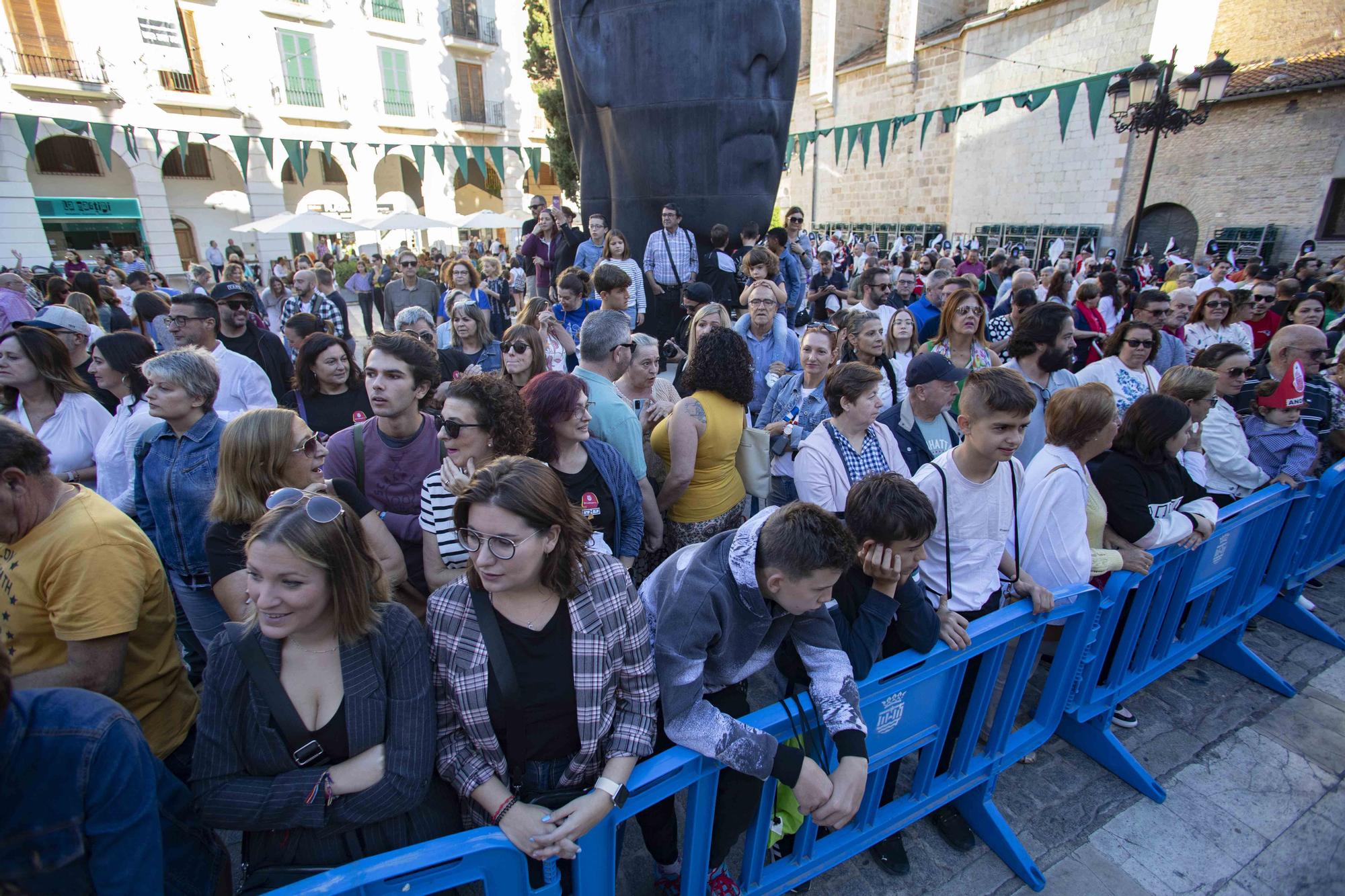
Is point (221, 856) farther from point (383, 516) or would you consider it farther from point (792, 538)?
point (792, 538)

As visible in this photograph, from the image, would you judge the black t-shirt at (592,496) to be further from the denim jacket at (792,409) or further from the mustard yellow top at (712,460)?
the denim jacket at (792,409)

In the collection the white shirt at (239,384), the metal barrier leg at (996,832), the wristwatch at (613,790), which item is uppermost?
the white shirt at (239,384)

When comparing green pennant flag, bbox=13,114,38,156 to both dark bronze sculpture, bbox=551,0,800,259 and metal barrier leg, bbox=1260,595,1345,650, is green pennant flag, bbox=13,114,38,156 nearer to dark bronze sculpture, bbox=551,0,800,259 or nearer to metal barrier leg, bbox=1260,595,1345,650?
dark bronze sculpture, bbox=551,0,800,259

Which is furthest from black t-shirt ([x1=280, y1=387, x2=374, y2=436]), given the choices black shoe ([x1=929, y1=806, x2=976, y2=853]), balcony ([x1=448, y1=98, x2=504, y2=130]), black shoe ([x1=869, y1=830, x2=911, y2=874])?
balcony ([x1=448, y1=98, x2=504, y2=130])

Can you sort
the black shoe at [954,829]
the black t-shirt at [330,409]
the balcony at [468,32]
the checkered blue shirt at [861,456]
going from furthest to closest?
the balcony at [468,32] < the black t-shirt at [330,409] < the checkered blue shirt at [861,456] < the black shoe at [954,829]

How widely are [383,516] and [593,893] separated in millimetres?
1632

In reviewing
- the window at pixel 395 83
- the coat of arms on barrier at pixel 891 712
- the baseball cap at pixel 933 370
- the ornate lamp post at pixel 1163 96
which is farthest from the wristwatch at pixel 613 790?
the window at pixel 395 83

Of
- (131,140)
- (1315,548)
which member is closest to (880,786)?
(1315,548)

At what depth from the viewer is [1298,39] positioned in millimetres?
17844

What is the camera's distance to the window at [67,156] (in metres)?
20.5

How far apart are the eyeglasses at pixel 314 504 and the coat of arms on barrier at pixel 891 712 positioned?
1.73m

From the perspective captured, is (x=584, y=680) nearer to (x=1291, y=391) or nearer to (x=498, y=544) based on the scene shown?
(x=498, y=544)

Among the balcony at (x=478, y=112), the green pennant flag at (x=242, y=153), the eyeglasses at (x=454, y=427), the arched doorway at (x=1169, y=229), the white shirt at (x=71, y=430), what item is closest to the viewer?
the eyeglasses at (x=454, y=427)

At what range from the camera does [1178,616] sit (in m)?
3.01
